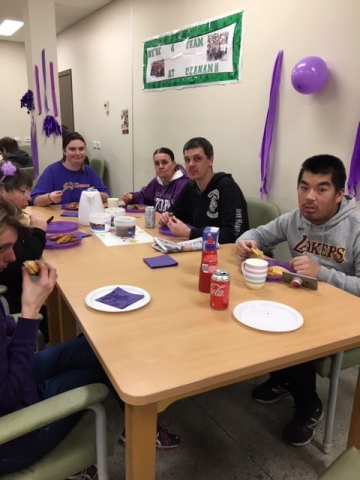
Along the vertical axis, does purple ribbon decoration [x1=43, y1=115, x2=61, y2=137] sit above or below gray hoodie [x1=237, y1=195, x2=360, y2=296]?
above

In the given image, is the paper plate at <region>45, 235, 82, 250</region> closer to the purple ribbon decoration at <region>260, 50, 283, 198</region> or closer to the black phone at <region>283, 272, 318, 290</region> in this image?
the black phone at <region>283, 272, 318, 290</region>

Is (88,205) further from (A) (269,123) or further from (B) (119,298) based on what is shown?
(A) (269,123)

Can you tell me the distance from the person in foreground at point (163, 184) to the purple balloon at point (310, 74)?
0.98 meters

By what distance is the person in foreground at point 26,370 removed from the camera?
0.92 meters

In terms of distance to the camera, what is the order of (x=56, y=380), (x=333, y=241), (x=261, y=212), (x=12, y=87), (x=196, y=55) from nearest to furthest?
(x=56, y=380) < (x=333, y=241) < (x=261, y=212) < (x=196, y=55) < (x=12, y=87)

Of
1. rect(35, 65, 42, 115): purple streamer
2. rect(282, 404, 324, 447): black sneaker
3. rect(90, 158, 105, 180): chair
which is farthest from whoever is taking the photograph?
rect(90, 158, 105, 180): chair

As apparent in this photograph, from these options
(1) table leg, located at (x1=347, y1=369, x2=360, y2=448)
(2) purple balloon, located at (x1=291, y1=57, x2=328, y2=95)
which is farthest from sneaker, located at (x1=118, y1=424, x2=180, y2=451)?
(2) purple balloon, located at (x1=291, y1=57, x2=328, y2=95)

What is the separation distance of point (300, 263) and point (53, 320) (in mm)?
1214

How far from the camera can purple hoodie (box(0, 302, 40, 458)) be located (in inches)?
35.8

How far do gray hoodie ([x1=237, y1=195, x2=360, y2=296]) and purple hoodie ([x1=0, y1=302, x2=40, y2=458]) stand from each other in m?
1.08

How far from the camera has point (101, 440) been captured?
1.00 meters

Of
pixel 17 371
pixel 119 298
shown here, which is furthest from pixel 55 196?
pixel 17 371

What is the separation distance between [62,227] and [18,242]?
663 millimetres

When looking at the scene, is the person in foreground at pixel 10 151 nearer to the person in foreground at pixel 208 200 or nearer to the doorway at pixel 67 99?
the doorway at pixel 67 99
